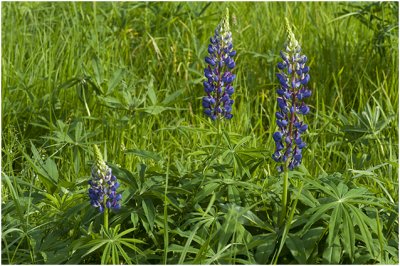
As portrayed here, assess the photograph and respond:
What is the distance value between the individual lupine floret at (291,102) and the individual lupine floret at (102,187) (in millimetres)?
621

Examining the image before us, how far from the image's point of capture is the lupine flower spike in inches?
138

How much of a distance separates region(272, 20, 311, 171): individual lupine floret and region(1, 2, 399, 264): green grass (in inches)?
6.5

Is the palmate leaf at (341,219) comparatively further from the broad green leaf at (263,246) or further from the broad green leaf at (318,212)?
the broad green leaf at (263,246)

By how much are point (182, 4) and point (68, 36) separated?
3.22 ft

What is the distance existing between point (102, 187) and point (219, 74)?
34.6 inches

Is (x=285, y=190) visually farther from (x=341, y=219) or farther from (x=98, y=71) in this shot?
(x=98, y=71)

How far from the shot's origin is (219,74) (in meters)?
3.56

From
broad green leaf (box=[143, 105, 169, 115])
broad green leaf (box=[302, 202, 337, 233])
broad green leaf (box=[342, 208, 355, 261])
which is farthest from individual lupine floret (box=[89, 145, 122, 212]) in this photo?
broad green leaf (box=[143, 105, 169, 115])

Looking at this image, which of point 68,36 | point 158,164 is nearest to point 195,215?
point 158,164

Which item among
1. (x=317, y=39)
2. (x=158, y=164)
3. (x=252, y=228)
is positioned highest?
(x=317, y=39)

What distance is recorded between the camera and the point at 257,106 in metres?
4.81

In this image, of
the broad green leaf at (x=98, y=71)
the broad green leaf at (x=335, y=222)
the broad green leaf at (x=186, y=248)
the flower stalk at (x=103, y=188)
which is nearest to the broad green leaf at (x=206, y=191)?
the broad green leaf at (x=186, y=248)

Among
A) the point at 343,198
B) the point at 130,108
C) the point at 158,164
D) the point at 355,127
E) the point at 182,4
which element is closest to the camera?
the point at 343,198

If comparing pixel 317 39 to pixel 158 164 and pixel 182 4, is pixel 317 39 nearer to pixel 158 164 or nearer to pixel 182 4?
pixel 182 4
